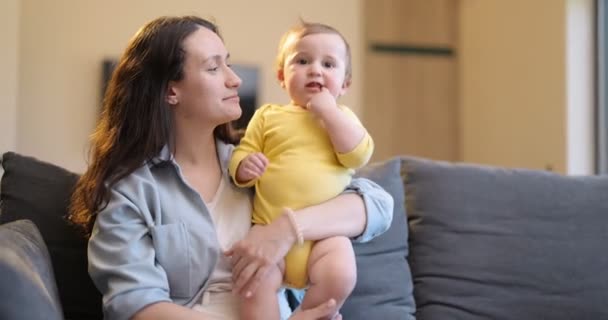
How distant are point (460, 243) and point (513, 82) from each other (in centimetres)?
229

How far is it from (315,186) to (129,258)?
0.42m

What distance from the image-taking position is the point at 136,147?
56.3 inches

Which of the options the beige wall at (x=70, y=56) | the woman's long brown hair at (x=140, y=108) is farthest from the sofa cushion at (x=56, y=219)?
the beige wall at (x=70, y=56)

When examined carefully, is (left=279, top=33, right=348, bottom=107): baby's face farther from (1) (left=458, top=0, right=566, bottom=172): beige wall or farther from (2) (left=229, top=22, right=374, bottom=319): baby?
(1) (left=458, top=0, right=566, bottom=172): beige wall

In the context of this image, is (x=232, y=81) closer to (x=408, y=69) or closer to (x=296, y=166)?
(x=296, y=166)

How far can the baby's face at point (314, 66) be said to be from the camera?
1465mm

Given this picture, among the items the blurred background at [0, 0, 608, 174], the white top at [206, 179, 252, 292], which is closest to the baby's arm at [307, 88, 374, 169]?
the white top at [206, 179, 252, 292]

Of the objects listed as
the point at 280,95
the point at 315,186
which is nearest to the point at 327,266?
the point at 315,186

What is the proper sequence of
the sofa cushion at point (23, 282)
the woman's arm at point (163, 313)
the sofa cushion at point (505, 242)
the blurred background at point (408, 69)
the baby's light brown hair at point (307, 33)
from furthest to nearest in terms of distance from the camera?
the blurred background at point (408, 69) < the sofa cushion at point (505, 242) < the baby's light brown hair at point (307, 33) < the woman's arm at point (163, 313) < the sofa cushion at point (23, 282)

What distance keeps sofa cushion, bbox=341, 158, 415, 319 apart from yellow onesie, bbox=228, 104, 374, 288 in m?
0.34

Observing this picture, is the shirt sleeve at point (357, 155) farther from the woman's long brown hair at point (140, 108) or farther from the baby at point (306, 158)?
the woman's long brown hair at point (140, 108)

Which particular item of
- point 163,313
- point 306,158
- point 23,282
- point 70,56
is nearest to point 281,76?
point 306,158

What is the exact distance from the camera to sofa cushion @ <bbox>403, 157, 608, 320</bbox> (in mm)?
1770

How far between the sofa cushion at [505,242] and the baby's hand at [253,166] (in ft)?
2.19
